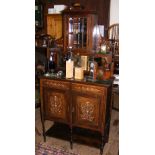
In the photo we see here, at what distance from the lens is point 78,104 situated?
2324mm

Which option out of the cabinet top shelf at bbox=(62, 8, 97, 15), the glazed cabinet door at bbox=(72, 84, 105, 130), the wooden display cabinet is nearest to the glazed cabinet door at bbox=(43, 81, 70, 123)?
the glazed cabinet door at bbox=(72, 84, 105, 130)

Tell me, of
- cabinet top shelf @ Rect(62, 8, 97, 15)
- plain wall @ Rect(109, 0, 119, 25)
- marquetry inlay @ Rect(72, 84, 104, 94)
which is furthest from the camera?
plain wall @ Rect(109, 0, 119, 25)

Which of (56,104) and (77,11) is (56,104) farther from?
(77,11)

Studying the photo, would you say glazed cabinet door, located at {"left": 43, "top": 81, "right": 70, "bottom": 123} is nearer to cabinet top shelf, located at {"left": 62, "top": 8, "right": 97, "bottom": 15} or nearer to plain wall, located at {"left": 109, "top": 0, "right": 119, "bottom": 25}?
cabinet top shelf, located at {"left": 62, "top": 8, "right": 97, "bottom": 15}

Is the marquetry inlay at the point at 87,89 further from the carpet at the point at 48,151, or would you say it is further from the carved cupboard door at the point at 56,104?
the carpet at the point at 48,151

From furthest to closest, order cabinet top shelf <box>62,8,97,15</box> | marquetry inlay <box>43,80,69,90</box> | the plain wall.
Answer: the plain wall
cabinet top shelf <box>62,8,97,15</box>
marquetry inlay <box>43,80,69,90</box>

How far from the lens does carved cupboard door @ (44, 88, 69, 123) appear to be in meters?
2.40

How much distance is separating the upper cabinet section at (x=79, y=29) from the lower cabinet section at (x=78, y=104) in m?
0.55

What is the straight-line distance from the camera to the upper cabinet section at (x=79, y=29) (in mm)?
2553

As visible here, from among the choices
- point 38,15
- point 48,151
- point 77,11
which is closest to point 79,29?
point 77,11
